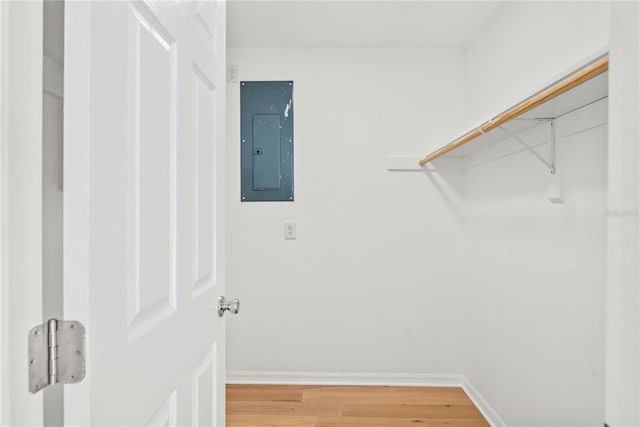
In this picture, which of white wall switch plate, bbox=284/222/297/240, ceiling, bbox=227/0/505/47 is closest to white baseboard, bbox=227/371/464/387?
white wall switch plate, bbox=284/222/297/240

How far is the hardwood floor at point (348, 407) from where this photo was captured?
2.19 metres

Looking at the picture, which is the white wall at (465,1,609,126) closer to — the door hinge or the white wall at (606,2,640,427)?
the white wall at (606,2,640,427)

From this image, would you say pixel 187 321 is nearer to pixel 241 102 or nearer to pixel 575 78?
pixel 575 78

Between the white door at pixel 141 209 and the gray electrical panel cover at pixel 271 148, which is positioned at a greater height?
the gray electrical panel cover at pixel 271 148

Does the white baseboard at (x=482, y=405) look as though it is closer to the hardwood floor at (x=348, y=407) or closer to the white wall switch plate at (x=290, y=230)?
the hardwood floor at (x=348, y=407)

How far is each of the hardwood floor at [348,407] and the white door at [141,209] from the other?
1289mm

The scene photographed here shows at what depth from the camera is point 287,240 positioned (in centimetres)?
267

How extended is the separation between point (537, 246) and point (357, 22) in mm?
1546

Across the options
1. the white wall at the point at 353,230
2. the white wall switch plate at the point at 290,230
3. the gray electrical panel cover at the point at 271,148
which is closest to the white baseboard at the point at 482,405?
the white wall at the point at 353,230

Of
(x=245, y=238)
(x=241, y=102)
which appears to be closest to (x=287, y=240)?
(x=245, y=238)

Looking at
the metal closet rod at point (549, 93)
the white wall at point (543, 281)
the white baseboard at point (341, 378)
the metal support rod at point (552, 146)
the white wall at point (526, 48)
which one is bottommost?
the white baseboard at point (341, 378)

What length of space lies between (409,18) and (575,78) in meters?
1.49

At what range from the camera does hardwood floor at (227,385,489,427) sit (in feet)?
7.18

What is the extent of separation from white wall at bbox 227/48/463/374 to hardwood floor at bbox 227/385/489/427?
0.49 feet
